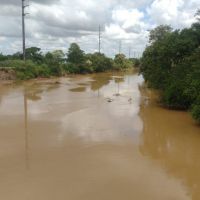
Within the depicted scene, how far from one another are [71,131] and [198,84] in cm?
687

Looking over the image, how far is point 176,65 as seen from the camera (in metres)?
23.5

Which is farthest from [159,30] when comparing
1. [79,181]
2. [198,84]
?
[79,181]

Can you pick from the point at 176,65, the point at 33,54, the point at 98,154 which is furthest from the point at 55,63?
the point at 98,154

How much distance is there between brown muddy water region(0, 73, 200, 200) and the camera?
1032 centimetres

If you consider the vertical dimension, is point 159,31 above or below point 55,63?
above

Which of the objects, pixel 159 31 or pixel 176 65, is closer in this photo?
pixel 176 65

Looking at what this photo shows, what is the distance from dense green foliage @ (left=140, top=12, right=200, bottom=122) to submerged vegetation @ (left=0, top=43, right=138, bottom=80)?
997 inches

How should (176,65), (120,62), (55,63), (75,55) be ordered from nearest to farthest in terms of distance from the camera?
(176,65) < (55,63) < (75,55) < (120,62)

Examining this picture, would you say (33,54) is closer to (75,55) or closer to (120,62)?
→ (75,55)

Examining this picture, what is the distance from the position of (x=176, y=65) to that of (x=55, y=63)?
34.7 metres

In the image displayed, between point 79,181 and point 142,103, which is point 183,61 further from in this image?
point 79,181

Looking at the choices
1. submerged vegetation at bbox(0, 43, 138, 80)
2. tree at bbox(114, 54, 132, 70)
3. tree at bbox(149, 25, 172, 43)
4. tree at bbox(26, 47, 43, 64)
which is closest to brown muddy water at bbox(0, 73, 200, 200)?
tree at bbox(149, 25, 172, 43)

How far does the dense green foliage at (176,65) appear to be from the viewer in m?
21.4

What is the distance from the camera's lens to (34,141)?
50.4ft
